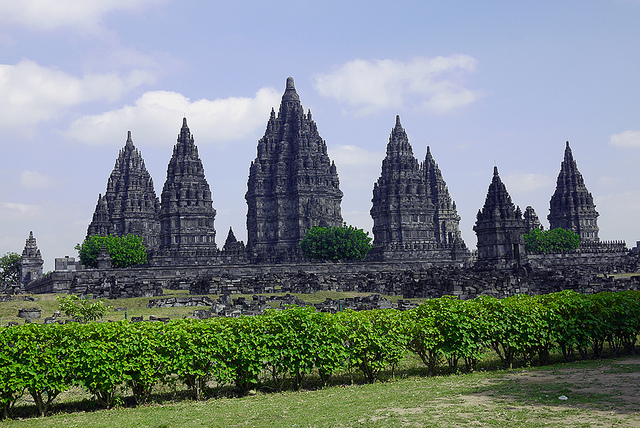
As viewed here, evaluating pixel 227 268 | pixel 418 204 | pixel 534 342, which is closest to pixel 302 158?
pixel 418 204

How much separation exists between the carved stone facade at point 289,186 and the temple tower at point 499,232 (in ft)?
110

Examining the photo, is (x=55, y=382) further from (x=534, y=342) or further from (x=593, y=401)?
(x=534, y=342)

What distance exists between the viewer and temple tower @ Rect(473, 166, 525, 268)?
57609mm

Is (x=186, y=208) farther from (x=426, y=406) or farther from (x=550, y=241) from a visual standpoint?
(x=426, y=406)

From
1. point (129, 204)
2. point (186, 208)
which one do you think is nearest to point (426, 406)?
point (186, 208)

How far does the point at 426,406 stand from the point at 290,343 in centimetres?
379

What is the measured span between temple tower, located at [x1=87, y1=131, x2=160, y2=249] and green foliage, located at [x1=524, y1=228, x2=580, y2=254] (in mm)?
59215

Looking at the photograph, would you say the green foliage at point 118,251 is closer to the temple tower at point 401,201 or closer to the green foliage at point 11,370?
the temple tower at point 401,201

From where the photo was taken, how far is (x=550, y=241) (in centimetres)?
9388

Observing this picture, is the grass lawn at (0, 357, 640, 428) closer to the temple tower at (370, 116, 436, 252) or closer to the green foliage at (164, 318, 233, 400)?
the green foliage at (164, 318, 233, 400)

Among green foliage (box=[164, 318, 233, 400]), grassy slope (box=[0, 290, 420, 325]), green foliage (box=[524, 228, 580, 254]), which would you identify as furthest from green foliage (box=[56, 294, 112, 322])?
green foliage (box=[524, 228, 580, 254])

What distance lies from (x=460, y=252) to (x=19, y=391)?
74085mm

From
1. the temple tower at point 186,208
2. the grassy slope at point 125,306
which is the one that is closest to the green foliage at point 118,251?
the temple tower at point 186,208

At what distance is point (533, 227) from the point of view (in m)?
105
